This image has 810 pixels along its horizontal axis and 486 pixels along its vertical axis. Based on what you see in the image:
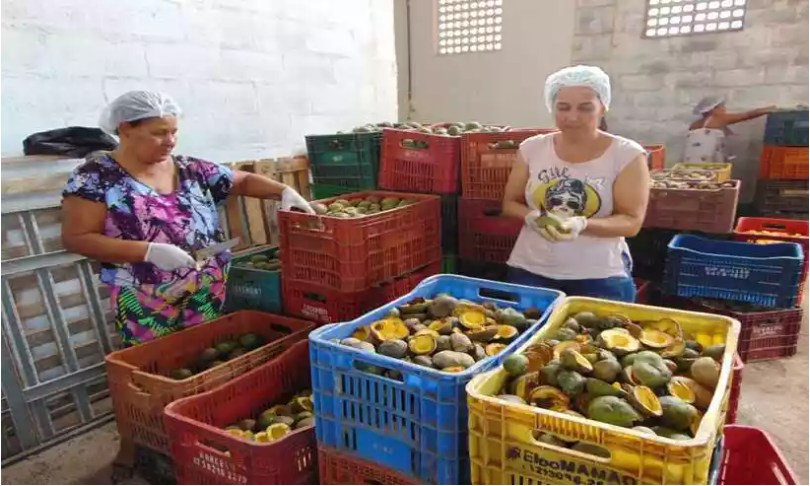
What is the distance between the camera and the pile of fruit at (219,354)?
6.97ft

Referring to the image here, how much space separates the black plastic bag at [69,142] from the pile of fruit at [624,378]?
2.06m

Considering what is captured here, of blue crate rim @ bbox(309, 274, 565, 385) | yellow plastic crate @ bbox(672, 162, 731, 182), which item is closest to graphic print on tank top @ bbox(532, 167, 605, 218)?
blue crate rim @ bbox(309, 274, 565, 385)

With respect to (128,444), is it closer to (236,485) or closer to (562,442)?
(236,485)

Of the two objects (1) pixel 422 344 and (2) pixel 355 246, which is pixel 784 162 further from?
(1) pixel 422 344

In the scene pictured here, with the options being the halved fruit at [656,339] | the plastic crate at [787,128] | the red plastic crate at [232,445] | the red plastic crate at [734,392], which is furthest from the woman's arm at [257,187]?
the plastic crate at [787,128]

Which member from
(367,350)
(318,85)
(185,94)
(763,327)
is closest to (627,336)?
(367,350)

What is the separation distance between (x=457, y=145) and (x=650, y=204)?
4.26 ft

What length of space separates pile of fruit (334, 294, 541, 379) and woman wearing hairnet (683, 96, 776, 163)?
172 inches

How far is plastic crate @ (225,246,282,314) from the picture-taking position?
2.43m

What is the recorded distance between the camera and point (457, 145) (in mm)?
2617

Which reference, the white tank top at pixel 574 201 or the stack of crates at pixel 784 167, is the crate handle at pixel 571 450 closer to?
the white tank top at pixel 574 201

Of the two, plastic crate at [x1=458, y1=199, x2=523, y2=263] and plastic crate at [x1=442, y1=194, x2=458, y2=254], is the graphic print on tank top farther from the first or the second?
plastic crate at [x1=442, y1=194, x2=458, y2=254]

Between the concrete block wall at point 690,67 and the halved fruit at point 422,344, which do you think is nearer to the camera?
the halved fruit at point 422,344

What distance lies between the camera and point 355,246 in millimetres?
2053
